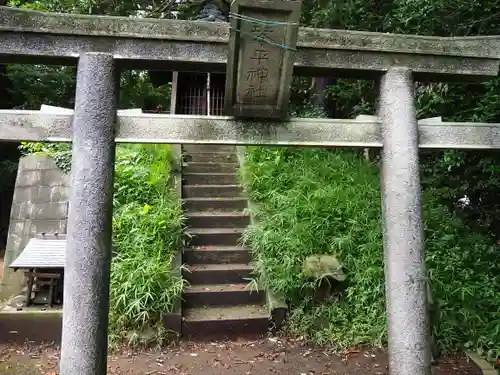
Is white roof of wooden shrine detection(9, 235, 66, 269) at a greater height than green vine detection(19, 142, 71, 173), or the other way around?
green vine detection(19, 142, 71, 173)

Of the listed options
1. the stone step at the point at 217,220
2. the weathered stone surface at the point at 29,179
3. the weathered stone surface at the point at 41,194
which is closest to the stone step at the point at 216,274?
the stone step at the point at 217,220

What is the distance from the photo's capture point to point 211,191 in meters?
7.73

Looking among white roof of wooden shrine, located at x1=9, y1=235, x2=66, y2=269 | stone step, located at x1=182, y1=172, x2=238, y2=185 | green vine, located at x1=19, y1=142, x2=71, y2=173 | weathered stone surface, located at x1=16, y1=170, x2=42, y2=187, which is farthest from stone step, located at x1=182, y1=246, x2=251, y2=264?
weathered stone surface, located at x1=16, y1=170, x2=42, y2=187

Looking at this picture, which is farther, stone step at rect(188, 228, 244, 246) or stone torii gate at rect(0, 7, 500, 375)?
stone step at rect(188, 228, 244, 246)

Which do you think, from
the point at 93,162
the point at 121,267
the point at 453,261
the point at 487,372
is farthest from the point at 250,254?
the point at 93,162

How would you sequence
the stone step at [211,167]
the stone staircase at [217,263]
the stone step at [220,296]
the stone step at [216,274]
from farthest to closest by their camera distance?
1. the stone step at [211,167]
2. the stone step at [216,274]
3. the stone step at [220,296]
4. the stone staircase at [217,263]

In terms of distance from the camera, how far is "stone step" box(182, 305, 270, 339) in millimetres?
5145

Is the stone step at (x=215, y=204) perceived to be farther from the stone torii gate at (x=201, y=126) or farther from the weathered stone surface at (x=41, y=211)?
the stone torii gate at (x=201, y=126)

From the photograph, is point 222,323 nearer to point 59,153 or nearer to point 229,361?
point 229,361

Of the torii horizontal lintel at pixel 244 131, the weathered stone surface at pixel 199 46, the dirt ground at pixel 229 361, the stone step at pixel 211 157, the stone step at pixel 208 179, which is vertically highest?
the stone step at pixel 211 157

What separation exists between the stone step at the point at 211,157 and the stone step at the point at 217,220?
2.21 m

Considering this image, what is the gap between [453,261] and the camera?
5.57m

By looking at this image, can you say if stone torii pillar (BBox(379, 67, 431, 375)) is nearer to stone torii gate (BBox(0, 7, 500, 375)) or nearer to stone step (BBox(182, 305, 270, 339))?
stone torii gate (BBox(0, 7, 500, 375))

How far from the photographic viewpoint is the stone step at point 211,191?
7.64 m
